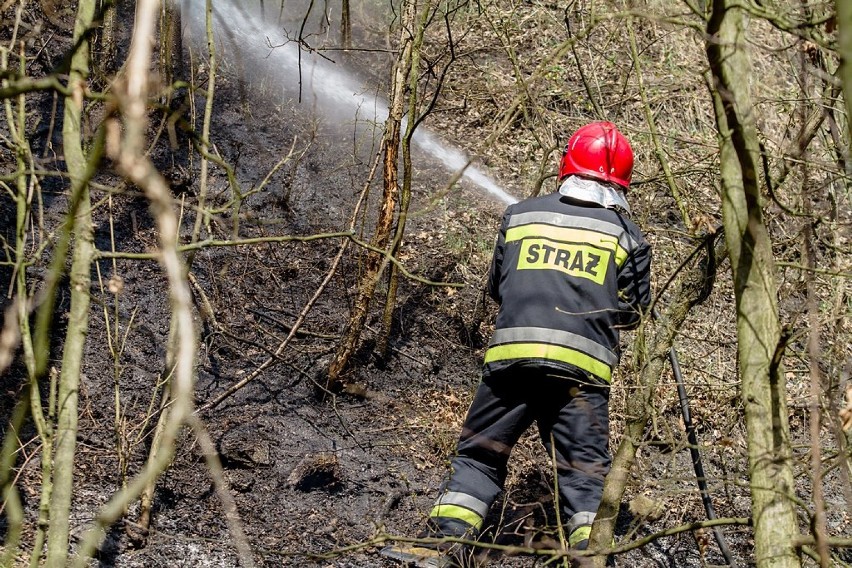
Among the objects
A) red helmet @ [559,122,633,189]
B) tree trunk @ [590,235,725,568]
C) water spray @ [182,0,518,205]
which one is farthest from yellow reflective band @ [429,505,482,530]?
water spray @ [182,0,518,205]

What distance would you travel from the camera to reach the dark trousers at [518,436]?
13.8ft

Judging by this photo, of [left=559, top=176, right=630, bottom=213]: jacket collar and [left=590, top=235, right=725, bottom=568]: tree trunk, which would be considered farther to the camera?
[left=559, top=176, right=630, bottom=213]: jacket collar

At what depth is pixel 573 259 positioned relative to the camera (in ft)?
14.0

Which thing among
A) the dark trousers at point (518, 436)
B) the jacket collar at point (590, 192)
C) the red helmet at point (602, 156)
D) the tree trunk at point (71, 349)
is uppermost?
the red helmet at point (602, 156)

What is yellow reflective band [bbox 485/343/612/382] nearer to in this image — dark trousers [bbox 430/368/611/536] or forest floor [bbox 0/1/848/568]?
dark trousers [bbox 430/368/611/536]

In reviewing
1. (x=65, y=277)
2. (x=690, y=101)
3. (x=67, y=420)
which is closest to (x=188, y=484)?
(x=65, y=277)

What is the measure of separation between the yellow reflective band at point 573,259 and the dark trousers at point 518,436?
1.65 ft

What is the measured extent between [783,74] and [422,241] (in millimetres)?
4494

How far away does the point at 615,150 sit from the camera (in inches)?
180

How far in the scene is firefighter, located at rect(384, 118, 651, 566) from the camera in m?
4.19

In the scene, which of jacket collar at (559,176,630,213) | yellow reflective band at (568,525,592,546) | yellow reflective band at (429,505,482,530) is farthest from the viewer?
jacket collar at (559,176,630,213)

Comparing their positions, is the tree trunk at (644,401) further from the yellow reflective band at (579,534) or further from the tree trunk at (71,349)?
the tree trunk at (71,349)

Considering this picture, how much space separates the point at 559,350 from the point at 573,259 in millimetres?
453

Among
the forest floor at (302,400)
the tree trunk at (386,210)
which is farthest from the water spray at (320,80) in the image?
the tree trunk at (386,210)
